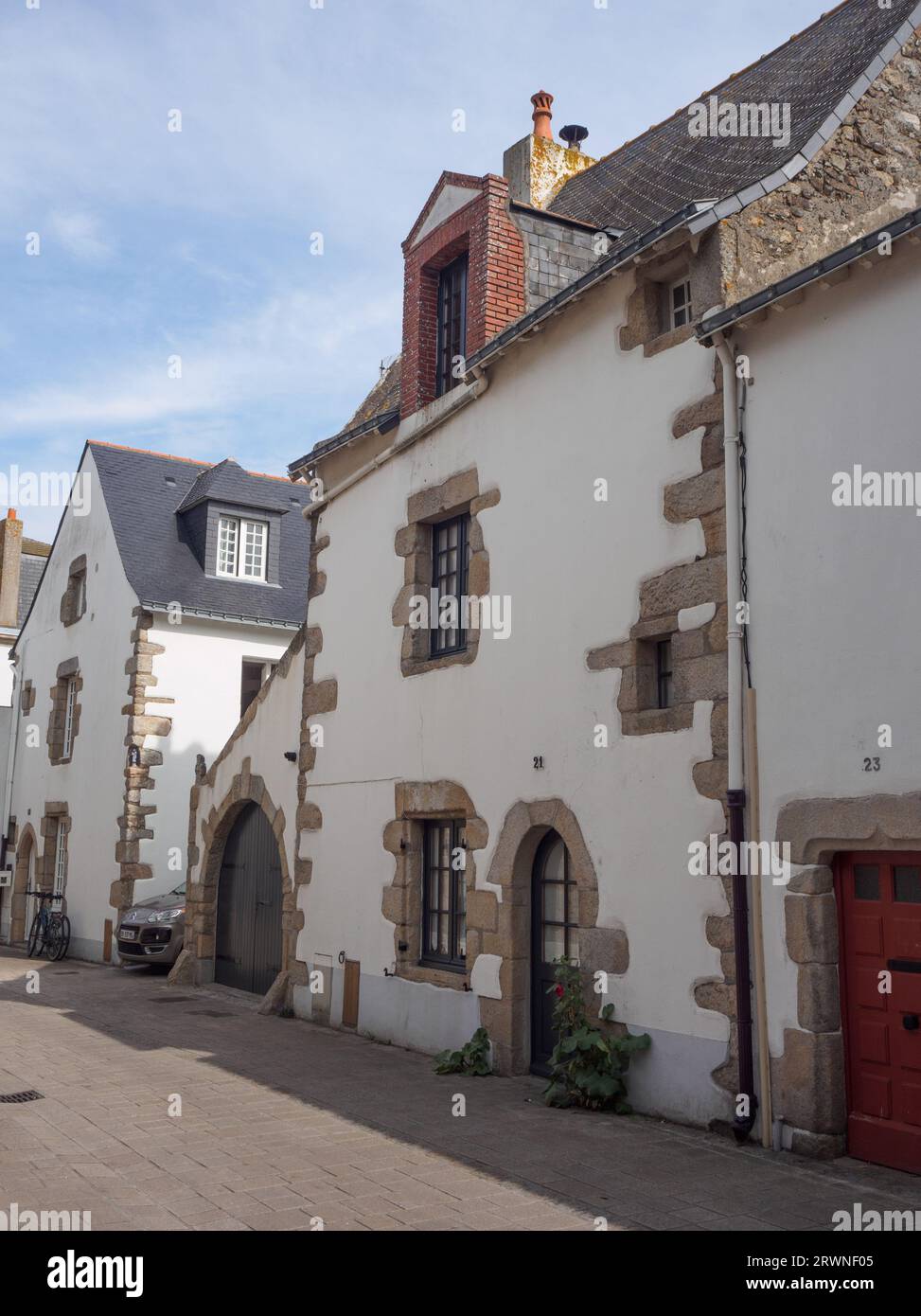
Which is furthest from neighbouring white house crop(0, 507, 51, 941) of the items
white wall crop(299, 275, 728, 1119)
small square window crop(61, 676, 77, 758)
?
white wall crop(299, 275, 728, 1119)

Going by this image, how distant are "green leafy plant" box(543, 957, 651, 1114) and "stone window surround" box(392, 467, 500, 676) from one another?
9.63ft

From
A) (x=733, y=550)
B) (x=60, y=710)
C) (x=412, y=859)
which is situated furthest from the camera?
(x=60, y=710)

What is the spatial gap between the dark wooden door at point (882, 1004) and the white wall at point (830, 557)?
1.20 feet

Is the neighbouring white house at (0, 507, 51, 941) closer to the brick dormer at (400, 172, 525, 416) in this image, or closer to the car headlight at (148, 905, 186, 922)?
the car headlight at (148, 905, 186, 922)

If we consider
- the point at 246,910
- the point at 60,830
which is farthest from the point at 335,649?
the point at 60,830

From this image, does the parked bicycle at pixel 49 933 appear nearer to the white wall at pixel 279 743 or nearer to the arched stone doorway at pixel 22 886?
the arched stone doorway at pixel 22 886

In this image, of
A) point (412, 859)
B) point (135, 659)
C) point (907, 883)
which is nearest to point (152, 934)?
point (135, 659)

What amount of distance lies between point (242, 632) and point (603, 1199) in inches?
536

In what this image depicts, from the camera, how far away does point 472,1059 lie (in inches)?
345

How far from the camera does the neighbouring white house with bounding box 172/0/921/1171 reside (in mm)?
6277

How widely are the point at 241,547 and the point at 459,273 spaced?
9093 millimetres

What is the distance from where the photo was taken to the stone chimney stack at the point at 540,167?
13211 mm

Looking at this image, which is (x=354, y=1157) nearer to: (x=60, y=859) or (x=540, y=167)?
(x=540, y=167)
